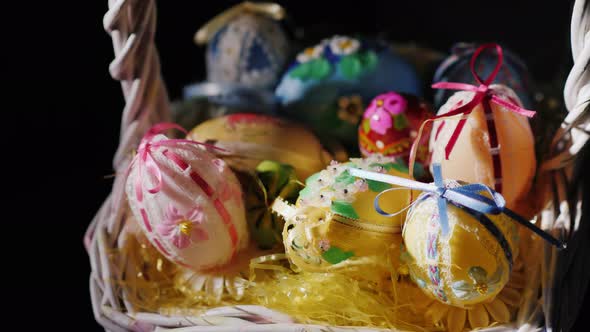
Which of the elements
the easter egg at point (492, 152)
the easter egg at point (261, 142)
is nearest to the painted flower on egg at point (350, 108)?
the easter egg at point (261, 142)

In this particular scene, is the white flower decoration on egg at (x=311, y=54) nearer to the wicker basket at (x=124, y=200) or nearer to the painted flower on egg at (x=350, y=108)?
the painted flower on egg at (x=350, y=108)

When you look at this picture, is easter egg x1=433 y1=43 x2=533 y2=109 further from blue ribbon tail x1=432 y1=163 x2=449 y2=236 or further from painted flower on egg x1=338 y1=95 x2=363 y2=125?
blue ribbon tail x1=432 y1=163 x2=449 y2=236

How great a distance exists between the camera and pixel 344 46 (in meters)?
1.18

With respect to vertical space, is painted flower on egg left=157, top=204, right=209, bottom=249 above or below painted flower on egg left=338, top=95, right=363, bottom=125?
below

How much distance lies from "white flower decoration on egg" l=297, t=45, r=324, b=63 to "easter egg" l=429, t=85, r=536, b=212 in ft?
1.20

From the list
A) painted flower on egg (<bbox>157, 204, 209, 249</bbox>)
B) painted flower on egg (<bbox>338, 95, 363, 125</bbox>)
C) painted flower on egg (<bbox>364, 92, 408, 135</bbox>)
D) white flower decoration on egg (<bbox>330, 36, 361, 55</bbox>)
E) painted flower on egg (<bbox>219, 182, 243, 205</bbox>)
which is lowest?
painted flower on egg (<bbox>157, 204, 209, 249</bbox>)

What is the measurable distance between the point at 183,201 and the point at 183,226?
3cm

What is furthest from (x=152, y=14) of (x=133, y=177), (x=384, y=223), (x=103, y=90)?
(x=103, y=90)

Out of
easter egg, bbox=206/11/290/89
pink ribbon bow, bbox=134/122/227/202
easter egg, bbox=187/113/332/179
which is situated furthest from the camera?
easter egg, bbox=206/11/290/89

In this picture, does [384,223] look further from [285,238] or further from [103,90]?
[103,90]

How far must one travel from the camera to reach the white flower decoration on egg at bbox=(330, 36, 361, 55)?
117 centimetres

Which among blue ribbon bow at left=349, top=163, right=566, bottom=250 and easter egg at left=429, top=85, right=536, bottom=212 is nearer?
blue ribbon bow at left=349, top=163, right=566, bottom=250

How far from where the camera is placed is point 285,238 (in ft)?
2.72

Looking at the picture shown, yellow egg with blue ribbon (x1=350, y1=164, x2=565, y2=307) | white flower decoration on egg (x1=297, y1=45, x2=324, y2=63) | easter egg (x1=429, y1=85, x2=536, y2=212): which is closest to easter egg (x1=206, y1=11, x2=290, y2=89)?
white flower decoration on egg (x1=297, y1=45, x2=324, y2=63)
